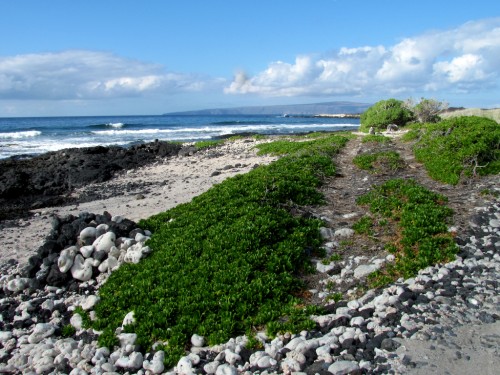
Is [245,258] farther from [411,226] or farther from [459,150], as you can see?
[459,150]

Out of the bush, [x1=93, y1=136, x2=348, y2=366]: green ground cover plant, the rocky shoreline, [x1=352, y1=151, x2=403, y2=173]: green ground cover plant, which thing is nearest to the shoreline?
[x1=93, y1=136, x2=348, y2=366]: green ground cover plant

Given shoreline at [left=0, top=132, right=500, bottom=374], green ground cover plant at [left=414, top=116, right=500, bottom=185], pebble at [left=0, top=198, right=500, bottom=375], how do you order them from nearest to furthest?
shoreline at [left=0, top=132, right=500, bottom=374], pebble at [left=0, top=198, right=500, bottom=375], green ground cover plant at [left=414, top=116, right=500, bottom=185]

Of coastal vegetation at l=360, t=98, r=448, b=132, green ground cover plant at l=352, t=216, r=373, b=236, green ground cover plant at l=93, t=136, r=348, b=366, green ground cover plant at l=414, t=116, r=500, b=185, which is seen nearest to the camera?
green ground cover plant at l=93, t=136, r=348, b=366

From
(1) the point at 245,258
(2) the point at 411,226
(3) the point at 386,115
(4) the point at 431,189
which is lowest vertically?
(1) the point at 245,258

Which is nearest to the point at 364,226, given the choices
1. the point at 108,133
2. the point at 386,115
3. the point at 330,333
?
the point at 330,333

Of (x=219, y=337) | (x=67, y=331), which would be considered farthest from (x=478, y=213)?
(x=67, y=331)

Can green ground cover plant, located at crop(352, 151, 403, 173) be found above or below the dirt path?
above

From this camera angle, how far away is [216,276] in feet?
26.7

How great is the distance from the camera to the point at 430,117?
34.0 meters

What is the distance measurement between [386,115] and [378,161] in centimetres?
1791

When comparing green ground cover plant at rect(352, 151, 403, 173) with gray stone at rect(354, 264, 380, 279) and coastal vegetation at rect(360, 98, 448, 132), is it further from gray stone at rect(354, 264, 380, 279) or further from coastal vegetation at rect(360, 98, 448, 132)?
coastal vegetation at rect(360, 98, 448, 132)

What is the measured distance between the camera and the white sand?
42.3 ft

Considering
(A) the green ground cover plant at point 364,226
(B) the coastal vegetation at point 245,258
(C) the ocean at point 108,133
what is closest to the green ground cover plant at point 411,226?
(B) the coastal vegetation at point 245,258

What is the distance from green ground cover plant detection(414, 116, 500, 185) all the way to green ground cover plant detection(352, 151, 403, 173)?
1.00 m
